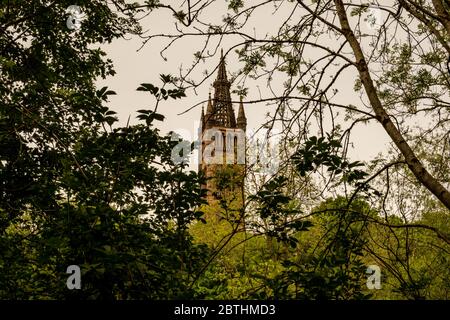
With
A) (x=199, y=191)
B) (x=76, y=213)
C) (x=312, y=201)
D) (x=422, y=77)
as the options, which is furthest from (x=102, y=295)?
(x=422, y=77)

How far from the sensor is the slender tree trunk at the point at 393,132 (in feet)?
8.04

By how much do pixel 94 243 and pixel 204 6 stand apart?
192 centimetres

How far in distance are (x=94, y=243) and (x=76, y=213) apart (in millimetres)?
237

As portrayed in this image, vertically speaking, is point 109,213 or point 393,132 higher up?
point 393,132

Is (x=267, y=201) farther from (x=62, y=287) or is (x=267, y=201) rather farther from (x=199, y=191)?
(x=62, y=287)

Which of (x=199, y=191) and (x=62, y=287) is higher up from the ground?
(x=199, y=191)

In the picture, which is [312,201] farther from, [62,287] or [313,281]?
[62,287]

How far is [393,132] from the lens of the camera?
8.61 ft

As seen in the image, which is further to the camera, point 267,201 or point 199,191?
point 199,191

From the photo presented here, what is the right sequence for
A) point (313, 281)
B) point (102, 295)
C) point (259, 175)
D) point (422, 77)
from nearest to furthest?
point (102, 295)
point (313, 281)
point (259, 175)
point (422, 77)

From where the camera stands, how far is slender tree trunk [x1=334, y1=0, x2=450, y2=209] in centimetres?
245
